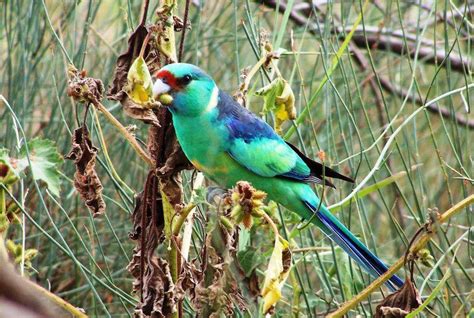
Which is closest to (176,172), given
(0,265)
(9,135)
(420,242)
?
(420,242)

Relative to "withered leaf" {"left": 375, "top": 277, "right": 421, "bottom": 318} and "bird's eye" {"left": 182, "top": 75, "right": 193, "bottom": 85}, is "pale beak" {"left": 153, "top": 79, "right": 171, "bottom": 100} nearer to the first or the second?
"bird's eye" {"left": 182, "top": 75, "right": 193, "bottom": 85}

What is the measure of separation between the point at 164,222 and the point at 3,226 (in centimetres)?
26

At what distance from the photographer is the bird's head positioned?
1.57 m

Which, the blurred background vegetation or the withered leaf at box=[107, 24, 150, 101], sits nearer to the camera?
the withered leaf at box=[107, 24, 150, 101]

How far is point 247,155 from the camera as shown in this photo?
1.93 m

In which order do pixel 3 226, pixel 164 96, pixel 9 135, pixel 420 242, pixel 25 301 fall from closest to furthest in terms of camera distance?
pixel 25 301 < pixel 420 242 < pixel 3 226 < pixel 164 96 < pixel 9 135

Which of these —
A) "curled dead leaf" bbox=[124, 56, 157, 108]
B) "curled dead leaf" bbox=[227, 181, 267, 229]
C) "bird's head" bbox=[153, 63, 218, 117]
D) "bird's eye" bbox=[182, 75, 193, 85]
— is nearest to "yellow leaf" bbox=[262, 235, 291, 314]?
"curled dead leaf" bbox=[227, 181, 267, 229]

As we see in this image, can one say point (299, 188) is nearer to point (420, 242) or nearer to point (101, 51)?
point (420, 242)

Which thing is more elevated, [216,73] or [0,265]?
[0,265]

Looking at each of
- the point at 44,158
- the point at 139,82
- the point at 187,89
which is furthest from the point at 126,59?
the point at 187,89

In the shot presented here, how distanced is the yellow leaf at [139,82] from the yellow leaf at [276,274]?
0.33 m

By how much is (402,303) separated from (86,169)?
1.88 ft

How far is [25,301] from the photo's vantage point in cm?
58

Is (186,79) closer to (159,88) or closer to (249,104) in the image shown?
(159,88)
